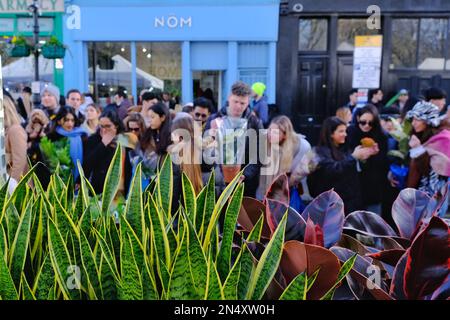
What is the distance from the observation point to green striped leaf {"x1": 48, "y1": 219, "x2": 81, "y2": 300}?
3.07 feet

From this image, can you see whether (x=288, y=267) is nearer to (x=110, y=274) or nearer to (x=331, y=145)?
(x=110, y=274)

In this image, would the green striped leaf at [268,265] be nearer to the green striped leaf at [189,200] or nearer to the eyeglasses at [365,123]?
the green striped leaf at [189,200]

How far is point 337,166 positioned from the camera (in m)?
4.11

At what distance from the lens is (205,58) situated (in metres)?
11.2

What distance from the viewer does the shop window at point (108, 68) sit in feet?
36.8

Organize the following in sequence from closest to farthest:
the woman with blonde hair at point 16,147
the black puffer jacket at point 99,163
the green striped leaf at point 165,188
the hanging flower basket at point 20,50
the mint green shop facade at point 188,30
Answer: the green striped leaf at point 165,188, the woman with blonde hair at point 16,147, the black puffer jacket at point 99,163, the hanging flower basket at point 20,50, the mint green shop facade at point 188,30

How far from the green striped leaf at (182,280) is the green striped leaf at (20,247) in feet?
1.15

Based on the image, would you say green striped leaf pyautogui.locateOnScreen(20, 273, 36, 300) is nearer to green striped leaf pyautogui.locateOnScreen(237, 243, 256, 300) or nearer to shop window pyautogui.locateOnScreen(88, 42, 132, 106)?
green striped leaf pyautogui.locateOnScreen(237, 243, 256, 300)

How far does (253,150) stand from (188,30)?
7.62m

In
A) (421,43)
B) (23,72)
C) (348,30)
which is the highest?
(348,30)

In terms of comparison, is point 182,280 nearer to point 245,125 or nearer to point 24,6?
point 245,125

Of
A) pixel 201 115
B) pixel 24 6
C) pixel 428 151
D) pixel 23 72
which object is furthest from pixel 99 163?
pixel 24 6

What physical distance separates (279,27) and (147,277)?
10676mm

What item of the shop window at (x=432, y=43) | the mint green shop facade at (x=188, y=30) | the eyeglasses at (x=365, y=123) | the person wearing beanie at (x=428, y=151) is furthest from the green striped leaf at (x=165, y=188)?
the shop window at (x=432, y=43)
